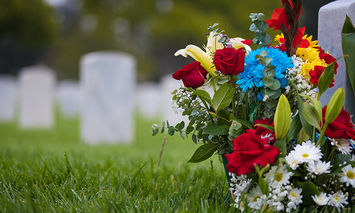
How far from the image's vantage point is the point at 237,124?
1.32m

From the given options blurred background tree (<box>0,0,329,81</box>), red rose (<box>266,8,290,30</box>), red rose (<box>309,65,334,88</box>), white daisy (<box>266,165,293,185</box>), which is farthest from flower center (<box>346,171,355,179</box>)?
blurred background tree (<box>0,0,329,81</box>)

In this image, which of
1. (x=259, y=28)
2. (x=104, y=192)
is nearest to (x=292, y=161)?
(x=259, y=28)

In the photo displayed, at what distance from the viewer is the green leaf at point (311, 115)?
1.27 metres

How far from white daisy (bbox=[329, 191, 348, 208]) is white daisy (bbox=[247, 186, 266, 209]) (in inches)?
9.6

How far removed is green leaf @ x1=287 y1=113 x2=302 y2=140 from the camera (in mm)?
1336

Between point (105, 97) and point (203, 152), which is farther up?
point (105, 97)

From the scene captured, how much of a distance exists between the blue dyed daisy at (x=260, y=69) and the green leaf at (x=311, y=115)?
0.44 ft

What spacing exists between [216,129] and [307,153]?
0.34 m

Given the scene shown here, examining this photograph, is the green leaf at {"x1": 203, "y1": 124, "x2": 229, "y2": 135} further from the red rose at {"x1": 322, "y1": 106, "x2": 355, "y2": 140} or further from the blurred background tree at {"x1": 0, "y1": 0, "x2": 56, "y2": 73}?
the blurred background tree at {"x1": 0, "y1": 0, "x2": 56, "y2": 73}

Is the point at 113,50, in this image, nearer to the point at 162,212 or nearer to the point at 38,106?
the point at 38,106

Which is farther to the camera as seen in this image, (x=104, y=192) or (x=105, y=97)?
(x=105, y=97)

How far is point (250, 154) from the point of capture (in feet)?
3.92

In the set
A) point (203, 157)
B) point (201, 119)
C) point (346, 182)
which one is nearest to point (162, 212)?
point (203, 157)

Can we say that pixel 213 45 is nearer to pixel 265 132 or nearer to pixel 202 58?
pixel 202 58
